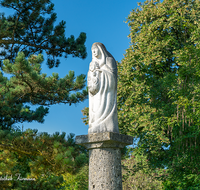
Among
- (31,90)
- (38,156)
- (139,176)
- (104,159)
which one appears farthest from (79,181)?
(104,159)

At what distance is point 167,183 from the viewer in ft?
→ 37.1

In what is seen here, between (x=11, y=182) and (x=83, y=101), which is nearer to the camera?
(x=11, y=182)

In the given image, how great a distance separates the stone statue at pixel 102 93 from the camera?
17.0 ft

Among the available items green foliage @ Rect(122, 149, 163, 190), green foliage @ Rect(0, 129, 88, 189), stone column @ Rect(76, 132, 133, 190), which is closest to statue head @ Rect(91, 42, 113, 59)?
stone column @ Rect(76, 132, 133, 190)

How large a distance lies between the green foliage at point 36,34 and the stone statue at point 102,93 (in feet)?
13.8

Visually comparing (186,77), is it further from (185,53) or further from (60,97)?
(60,97)

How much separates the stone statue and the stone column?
0.24 m

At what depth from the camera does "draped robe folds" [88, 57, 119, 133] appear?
16.9ft

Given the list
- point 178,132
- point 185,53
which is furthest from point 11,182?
point 185,53

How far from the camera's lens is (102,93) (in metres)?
A: 5.36

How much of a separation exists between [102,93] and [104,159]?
1.33m

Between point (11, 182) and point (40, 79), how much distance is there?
3.15m

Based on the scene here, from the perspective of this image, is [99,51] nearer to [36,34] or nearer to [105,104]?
[105,104]

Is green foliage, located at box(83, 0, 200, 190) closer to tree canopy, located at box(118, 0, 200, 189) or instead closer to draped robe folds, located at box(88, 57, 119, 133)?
tree canopy, located at box(118, 0, 200, 189)
